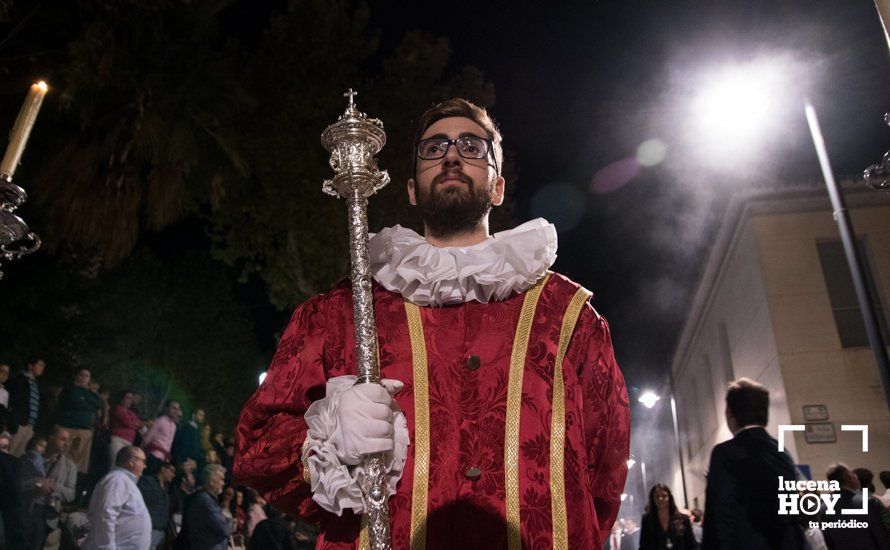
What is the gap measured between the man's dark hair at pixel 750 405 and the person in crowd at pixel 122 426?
7.40 metres

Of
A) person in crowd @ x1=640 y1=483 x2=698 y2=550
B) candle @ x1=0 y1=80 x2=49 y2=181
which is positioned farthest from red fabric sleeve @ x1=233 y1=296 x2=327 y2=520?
person in crowd @ x1=640 y1=483 x2=698 y2=550

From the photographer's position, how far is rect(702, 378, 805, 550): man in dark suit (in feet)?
15.5

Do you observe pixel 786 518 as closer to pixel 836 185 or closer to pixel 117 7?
pixel 836 185

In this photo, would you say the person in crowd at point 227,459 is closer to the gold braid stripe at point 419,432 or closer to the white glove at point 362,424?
the gold braid stripe at point 419,432

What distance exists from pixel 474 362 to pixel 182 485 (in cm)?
Answer: 912

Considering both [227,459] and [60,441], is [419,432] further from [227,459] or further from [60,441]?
[227,459]

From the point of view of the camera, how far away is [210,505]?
8109 mm

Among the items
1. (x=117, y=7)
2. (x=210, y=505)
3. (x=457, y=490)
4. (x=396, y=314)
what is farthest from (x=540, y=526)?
(x=117, y=7)

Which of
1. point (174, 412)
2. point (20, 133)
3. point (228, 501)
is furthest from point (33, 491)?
point (20, 133)

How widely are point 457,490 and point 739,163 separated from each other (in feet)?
49.1

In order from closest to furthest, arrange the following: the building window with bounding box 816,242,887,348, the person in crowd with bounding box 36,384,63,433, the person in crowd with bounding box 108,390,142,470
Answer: the person in crowd with bounding box 36,384,63,433, the person in crowd with bounding box 108,390,142,470, the building window with bounding box 816,242,887,348

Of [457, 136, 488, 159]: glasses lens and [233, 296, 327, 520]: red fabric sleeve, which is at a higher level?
[457, 136, 488, 159]: glasses lens

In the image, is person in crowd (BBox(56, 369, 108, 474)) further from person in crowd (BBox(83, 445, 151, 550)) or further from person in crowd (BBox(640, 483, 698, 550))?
person in crowd (BBox(640, 483, 698, 550))

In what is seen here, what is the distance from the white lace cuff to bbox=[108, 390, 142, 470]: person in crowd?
27.1 feet
